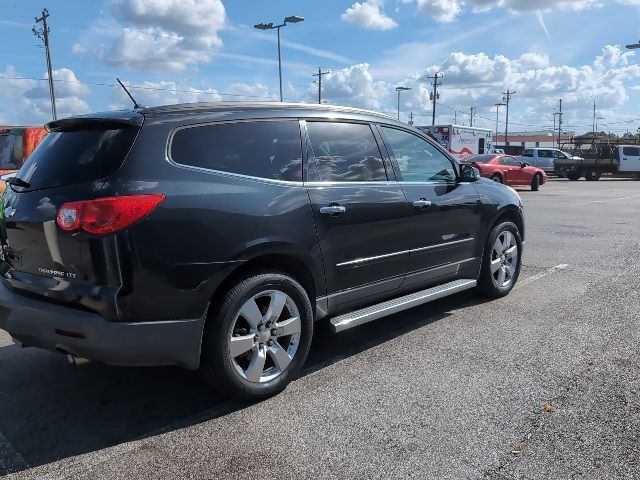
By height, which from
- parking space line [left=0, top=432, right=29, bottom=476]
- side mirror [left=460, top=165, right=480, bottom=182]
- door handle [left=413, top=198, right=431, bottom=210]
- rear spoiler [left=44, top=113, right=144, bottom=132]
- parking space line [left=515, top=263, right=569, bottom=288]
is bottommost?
parking space line [left=0, top=432, right=29, bottom=476]

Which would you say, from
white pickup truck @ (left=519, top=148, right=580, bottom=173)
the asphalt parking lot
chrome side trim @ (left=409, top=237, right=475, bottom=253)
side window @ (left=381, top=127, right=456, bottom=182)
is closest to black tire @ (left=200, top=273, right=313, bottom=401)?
the asphalt parking lot

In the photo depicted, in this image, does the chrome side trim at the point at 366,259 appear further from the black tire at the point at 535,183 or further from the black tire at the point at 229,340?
the black tire at the point at 535,183

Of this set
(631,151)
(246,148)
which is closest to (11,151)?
(246,148)

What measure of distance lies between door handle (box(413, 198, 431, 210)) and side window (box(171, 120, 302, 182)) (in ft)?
3.79

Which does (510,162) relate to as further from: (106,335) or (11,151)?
(106,335)

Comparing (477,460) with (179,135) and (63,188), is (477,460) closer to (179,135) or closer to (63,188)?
(179,135)

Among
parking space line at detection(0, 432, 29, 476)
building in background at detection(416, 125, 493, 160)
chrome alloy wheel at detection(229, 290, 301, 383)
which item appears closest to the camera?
parking space line at detection(0, 432, 29, 476)

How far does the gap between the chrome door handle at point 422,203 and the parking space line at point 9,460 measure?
3088 mm

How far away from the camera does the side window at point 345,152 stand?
4000 mm

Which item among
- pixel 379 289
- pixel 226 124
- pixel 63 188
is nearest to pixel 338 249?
pixel 379 289

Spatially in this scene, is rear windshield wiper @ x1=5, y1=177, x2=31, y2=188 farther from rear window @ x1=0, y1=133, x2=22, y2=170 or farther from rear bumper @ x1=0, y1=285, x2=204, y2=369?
rear window @ x1=0, y1=133, x2=22, y2=170

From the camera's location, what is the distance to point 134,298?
9.91ft

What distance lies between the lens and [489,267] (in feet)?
18.3

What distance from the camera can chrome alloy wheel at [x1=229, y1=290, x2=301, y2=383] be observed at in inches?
135
